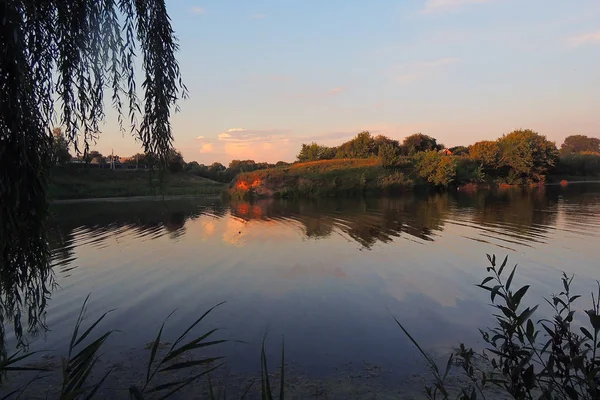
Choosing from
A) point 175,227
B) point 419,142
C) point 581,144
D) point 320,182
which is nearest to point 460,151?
point 419,142

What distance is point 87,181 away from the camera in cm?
5816

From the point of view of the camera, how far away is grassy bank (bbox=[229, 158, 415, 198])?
48.7m

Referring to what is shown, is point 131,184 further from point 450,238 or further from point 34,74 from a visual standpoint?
point 34,74

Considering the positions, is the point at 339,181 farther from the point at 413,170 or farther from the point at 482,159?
the point at 482,159

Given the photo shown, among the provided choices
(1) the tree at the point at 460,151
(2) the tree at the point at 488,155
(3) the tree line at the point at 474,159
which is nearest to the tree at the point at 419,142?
(3) the tree line at the point at 474,159

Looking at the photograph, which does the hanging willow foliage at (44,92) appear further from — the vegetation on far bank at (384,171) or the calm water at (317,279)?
the vegetation on far bank at (384,171)

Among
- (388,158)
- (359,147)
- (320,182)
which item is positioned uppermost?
(359,147)

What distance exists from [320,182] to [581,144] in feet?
446

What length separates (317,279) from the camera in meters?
10.6

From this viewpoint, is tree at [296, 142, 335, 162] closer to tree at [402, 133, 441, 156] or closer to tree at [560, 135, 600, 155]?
tree at [402, 133, 441, 156]

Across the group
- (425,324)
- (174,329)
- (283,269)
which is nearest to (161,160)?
(174,329)

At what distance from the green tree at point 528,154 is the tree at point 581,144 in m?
87.8

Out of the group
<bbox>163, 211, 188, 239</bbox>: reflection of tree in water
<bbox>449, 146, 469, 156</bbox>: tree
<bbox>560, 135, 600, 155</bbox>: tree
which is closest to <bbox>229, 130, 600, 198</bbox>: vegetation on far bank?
<bbox>449, 146, 469, 156</bbox>: tree

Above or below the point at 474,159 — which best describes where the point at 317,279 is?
below
